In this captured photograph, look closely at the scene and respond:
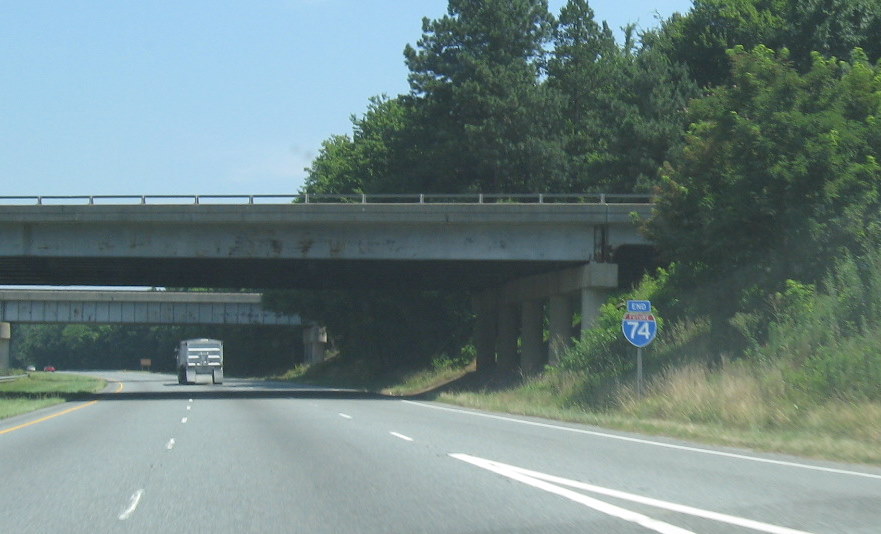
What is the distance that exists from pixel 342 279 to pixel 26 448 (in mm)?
34748

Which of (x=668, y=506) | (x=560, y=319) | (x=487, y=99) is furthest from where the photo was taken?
(x=487, y=99)

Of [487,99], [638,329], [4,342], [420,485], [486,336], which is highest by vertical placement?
[487,99]

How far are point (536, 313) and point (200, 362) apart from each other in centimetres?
3730

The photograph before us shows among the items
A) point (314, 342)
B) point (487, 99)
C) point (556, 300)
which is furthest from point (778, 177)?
point (314, 342)

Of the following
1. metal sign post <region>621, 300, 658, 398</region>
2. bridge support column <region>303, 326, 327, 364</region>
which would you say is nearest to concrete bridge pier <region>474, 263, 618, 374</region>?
metal sign post <region>621, 300, 658, 398</region>

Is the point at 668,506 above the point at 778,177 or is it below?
below

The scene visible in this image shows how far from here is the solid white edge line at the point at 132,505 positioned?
10859 mm

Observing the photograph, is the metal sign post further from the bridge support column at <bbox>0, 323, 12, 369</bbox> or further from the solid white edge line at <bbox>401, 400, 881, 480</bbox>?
the bridge support column at <bbox>0, 323, 12, 369</bbox>

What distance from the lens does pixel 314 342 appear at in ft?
344

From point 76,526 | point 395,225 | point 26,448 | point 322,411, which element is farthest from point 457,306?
point 76,526

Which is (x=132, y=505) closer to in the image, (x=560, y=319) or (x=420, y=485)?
(x=420, y=485)

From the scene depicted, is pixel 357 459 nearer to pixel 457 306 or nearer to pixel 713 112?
pixel 713 112

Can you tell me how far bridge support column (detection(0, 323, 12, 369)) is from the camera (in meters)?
109

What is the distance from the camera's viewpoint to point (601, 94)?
222ft
